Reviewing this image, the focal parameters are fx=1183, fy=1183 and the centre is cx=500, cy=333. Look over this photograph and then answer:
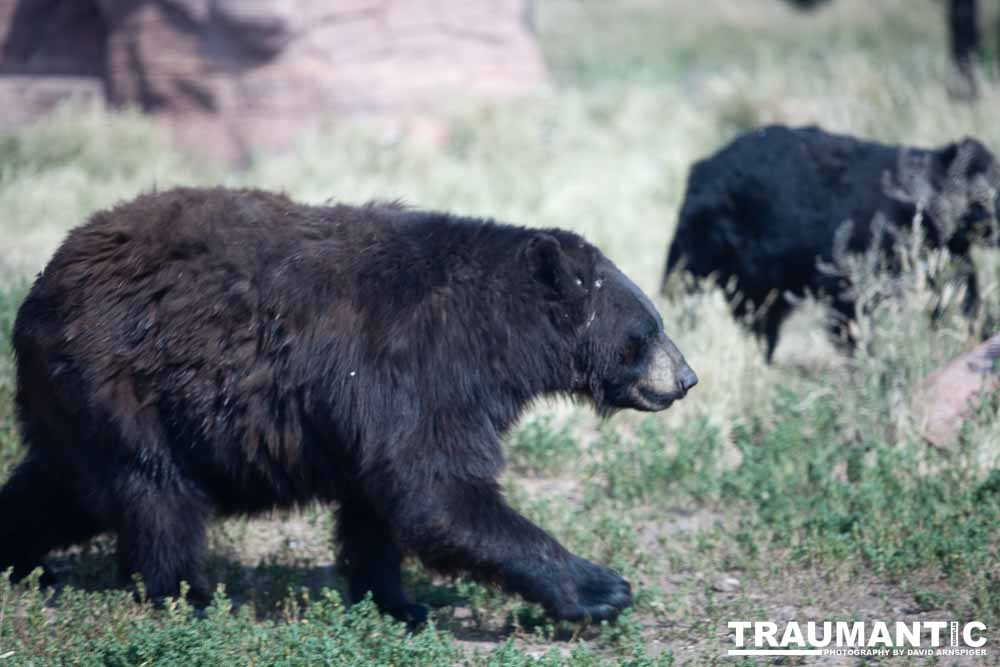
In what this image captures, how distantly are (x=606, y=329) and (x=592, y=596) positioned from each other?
112 cm

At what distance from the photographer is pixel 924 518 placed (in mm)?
6027

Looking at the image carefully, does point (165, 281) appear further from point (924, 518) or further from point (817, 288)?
point (817, 288)

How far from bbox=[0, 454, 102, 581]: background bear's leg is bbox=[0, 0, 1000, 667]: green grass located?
0.15 metres

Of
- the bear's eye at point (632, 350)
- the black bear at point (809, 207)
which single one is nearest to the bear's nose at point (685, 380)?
the bear's eye at point (632, 350)

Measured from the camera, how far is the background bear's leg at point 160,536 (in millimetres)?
4836

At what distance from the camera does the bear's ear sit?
16.1 ft

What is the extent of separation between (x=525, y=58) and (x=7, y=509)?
42.8ft

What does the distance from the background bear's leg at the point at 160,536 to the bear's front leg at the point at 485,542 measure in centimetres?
92

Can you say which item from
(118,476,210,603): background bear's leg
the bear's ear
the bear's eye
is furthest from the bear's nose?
(118,476,210,603): background bear's leg

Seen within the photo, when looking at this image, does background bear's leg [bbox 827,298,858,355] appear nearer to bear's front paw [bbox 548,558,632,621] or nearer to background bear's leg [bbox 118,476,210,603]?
bear's front paw [bbox 548,558,632,621]

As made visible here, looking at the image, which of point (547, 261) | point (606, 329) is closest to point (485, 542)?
point (606, 329)

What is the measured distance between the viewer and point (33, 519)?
5.29 meters

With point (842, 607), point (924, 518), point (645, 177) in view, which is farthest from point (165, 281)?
point (645, 177)

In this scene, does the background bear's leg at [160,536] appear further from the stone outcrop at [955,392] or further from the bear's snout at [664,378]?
the stone outcrop at [955,392]
